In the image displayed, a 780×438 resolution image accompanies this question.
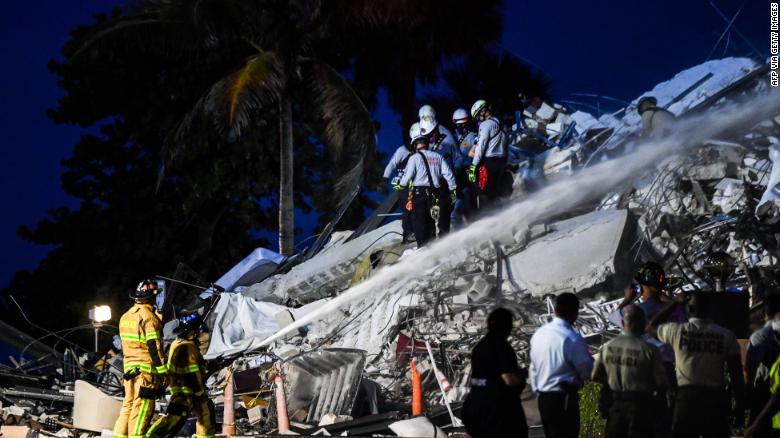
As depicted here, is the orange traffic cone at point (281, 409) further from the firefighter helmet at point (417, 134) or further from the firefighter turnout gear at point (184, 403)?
the firefighter helmet at point (417, 134)

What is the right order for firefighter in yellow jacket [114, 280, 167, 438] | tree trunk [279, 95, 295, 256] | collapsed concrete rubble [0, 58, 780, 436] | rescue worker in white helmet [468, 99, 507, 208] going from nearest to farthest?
firefighter in yellow jacket [114, 280, 167, 438] < collapsed concrete rubble [0, 58, 780, 436] < rescue worker in white helmet [468, 99, 507, 208] < tree trunk [279, 95, 295, 256]

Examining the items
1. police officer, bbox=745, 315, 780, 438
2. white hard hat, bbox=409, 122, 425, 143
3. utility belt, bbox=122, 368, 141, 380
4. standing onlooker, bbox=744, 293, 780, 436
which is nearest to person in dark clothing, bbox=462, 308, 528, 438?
police officer, bbox=745, 315, 780, 438

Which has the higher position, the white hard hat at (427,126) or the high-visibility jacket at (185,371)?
the white hard hat at (427,126)

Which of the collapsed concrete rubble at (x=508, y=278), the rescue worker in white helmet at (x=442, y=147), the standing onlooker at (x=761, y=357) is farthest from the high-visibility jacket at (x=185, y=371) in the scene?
the rescue worker in white helmet at (x=442, y=147)

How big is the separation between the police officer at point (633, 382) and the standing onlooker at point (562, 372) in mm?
208

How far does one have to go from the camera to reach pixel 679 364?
7.62 metres

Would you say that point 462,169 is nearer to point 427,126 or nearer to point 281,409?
point 427,126

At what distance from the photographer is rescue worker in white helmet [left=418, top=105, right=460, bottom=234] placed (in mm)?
14338

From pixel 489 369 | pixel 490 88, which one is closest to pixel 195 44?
pixel 490 88

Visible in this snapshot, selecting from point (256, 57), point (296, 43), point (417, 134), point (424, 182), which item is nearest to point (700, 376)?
point (424, 182)

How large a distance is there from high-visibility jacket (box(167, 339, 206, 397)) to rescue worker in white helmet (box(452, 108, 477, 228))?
658cm

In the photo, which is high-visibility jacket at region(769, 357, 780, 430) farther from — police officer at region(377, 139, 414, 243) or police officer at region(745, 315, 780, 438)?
police officer at region(377, 139, 414, 243)

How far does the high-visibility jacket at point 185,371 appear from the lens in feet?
30.5

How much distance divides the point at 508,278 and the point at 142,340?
5721 millimetres
